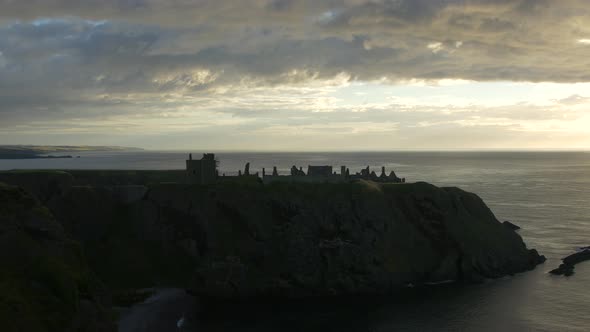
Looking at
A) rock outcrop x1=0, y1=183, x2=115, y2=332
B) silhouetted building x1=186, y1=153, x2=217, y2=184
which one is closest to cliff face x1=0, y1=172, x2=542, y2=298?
silhouetted building x1=186, y1=153, x2=217, y2=184

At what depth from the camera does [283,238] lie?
7350cm

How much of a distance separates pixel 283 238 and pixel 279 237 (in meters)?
0.67

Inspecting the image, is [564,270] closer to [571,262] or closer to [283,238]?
[571,262]

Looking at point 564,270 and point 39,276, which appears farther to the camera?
point 564,270

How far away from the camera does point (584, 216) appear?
405 feet

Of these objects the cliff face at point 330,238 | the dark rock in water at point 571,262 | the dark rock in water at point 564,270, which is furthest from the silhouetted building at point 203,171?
the dark rock in water at point 571,262

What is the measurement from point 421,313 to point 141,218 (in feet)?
149

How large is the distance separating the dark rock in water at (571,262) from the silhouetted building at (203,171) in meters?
58.0

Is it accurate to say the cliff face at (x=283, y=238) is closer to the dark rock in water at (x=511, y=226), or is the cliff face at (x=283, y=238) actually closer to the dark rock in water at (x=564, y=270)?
→ the dark rock in water at (x=564, y=270)

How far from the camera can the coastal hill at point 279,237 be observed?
226 feet

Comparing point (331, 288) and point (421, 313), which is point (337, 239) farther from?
point (421, 313)

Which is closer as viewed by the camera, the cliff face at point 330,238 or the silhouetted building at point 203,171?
the cliff face at point 330,238

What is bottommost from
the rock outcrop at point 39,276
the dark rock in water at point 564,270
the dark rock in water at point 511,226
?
the dark rock in water at point 564,270

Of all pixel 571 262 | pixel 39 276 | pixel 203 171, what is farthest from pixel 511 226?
pixel 39 276
